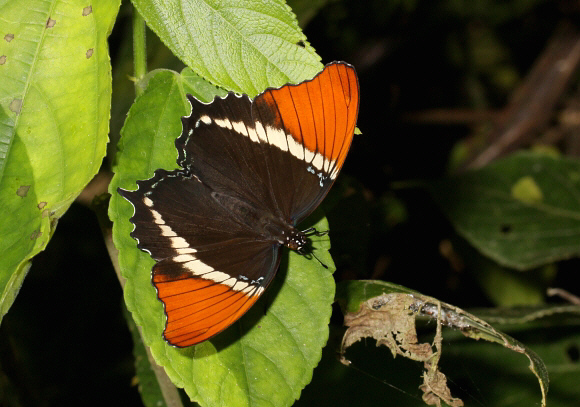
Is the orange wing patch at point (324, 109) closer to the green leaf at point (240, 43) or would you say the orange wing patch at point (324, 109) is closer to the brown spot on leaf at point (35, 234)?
the green leaf at point (240, 43)

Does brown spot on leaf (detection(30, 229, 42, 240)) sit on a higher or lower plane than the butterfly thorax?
higher

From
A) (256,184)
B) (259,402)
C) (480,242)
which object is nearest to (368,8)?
(480,242)

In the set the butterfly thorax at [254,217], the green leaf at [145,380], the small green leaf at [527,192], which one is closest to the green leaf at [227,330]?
the butterfly thorax at [254,217]

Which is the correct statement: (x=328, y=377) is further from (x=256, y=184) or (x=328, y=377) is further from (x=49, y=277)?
(x=49, y=277)

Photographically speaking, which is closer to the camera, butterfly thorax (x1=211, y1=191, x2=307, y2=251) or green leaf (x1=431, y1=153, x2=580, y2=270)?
butterfly thorax (x1=211, y1=191, x2=307, y2=251)

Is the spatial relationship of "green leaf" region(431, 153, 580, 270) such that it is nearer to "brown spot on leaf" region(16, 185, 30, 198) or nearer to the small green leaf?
the small green leaf

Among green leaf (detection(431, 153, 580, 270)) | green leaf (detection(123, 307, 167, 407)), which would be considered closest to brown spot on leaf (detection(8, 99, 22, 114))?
green leaf (detection(123, 307, 167, 407))
